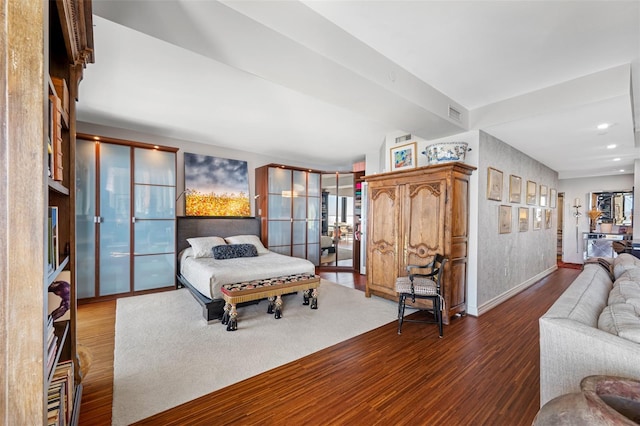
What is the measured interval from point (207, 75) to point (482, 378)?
3.89m

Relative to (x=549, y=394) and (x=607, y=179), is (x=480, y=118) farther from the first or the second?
(x=607, y=179)

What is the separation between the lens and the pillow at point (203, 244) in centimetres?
479

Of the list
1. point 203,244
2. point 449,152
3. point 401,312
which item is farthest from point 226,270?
point 449,152

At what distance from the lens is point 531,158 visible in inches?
209

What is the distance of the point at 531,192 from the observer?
5.26m

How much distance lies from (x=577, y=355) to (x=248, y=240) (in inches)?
195

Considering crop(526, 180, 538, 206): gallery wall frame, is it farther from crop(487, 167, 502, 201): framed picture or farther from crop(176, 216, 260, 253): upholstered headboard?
crop(176, 216, 260, 253): upholstered headboard

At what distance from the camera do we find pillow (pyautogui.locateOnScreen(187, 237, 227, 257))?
4789 mm

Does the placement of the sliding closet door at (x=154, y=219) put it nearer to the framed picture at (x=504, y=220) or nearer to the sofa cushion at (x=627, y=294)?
the framed picture at (x=504, y=220)

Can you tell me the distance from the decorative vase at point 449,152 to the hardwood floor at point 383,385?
2096 mm

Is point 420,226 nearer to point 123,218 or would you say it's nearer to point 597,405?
point 597,405

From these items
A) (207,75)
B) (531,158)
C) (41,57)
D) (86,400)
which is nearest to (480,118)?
(531,158)

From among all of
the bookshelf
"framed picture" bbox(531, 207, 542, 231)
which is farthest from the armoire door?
the bookshelf

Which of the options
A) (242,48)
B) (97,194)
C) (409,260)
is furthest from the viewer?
(97,194)
